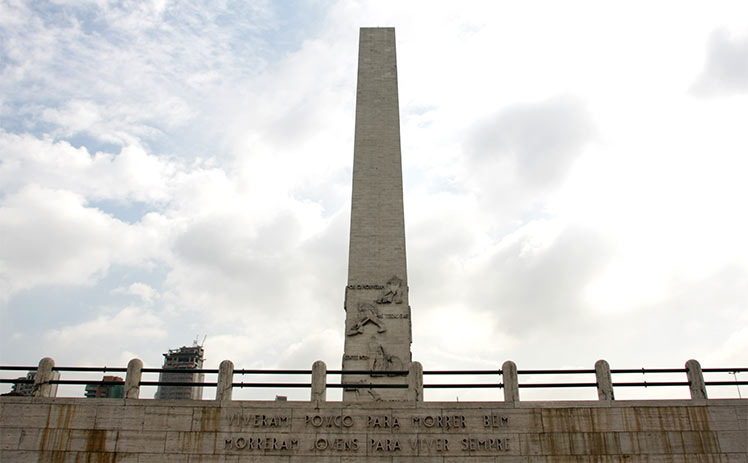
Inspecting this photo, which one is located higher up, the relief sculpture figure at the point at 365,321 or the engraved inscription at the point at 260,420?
the relief sculpture figure at the point at 365,321

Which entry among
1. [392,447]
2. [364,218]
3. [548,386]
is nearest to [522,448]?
[548,386]

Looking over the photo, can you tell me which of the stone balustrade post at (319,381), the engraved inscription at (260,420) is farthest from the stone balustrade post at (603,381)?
the engraved inscription at (260,420)

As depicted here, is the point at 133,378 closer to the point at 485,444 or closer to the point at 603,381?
the point at 485,444

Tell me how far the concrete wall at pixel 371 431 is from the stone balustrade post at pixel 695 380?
269 mm

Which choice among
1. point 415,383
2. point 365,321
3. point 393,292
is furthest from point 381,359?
point 415,383

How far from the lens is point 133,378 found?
53.7ft

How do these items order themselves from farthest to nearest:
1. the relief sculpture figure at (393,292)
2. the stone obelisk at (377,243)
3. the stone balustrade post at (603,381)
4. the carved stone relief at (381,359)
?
the relief sculpture figure at (393,292) < the stone obelisk at (377,243) < the carved stone relief at (381,359) < the stone balustrade post at (603,381)

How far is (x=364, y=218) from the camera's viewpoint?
→ 27094 millimetres

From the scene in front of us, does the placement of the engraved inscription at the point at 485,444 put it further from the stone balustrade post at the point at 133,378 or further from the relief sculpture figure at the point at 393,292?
the relief sculpture figure at the point at 393,292

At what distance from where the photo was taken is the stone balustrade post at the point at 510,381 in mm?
16078

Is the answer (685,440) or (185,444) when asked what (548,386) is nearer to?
(685,440)

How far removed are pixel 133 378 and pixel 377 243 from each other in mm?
12828

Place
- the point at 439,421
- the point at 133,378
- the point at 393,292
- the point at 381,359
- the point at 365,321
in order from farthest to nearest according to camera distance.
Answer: the point at 393,292, the point at 365,321, the point at 381,359, the point at 133,378, the point at 439,421

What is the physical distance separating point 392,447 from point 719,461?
27.8 ft
